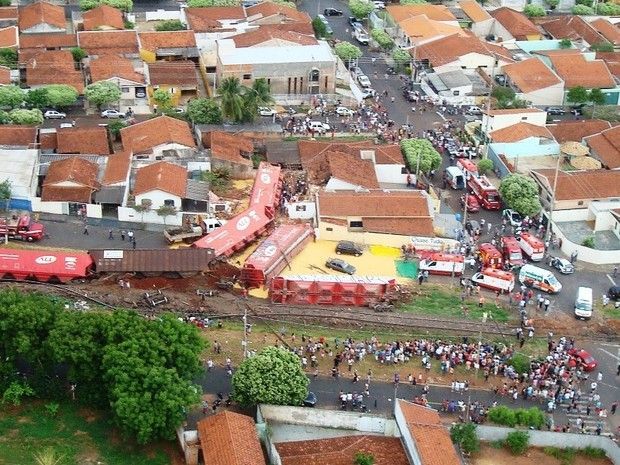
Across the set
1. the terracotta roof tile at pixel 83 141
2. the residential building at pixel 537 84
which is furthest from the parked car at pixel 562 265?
the terracotta roof tile at pixel 83 141

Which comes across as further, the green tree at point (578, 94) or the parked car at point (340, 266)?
the green tree at point (578, 94)

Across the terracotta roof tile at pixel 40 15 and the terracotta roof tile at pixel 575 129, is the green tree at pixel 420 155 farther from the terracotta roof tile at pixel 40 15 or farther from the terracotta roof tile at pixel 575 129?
the terracotta roof tile at pixel 40 15

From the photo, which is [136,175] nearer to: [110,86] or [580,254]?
[110,86]

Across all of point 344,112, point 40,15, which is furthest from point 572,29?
point 40,15

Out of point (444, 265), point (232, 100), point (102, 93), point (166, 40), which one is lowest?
point (444, 265)

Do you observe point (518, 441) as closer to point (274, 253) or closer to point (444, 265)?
point (444, 265)

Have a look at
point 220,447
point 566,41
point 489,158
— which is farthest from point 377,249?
point 566,41
